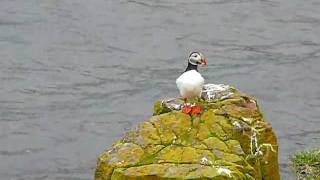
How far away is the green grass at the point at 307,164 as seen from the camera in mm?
12641

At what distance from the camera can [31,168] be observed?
49.0ft

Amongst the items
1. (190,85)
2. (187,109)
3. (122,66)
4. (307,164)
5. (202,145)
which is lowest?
(307,164)

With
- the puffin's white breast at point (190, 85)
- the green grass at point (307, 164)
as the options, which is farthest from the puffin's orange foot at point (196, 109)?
the green grass at point (307, 164)

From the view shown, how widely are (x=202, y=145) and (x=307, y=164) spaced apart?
3.88 metres

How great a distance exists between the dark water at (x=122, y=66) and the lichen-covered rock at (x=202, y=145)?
3.30m

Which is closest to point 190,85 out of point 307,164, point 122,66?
point 307,164

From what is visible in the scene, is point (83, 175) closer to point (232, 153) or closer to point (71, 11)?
point (232, 153)

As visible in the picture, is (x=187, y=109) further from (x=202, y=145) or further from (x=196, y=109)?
(x=202, y=145)

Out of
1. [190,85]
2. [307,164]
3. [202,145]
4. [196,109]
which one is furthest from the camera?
[307,164]

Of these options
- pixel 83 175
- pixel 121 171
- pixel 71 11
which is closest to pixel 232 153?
pixel 121 171

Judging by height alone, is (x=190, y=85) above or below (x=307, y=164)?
above

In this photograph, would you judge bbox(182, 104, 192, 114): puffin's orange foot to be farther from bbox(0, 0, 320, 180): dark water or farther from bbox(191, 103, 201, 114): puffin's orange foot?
bbox(0, 0, 320, 180): dark water

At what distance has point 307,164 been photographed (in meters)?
13.3

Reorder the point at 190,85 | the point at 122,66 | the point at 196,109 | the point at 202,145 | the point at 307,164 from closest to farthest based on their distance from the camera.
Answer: the point at 202,145 < the point at 196,109 < the point at 190,85 < the point at 307,164 < the point at 122,66
